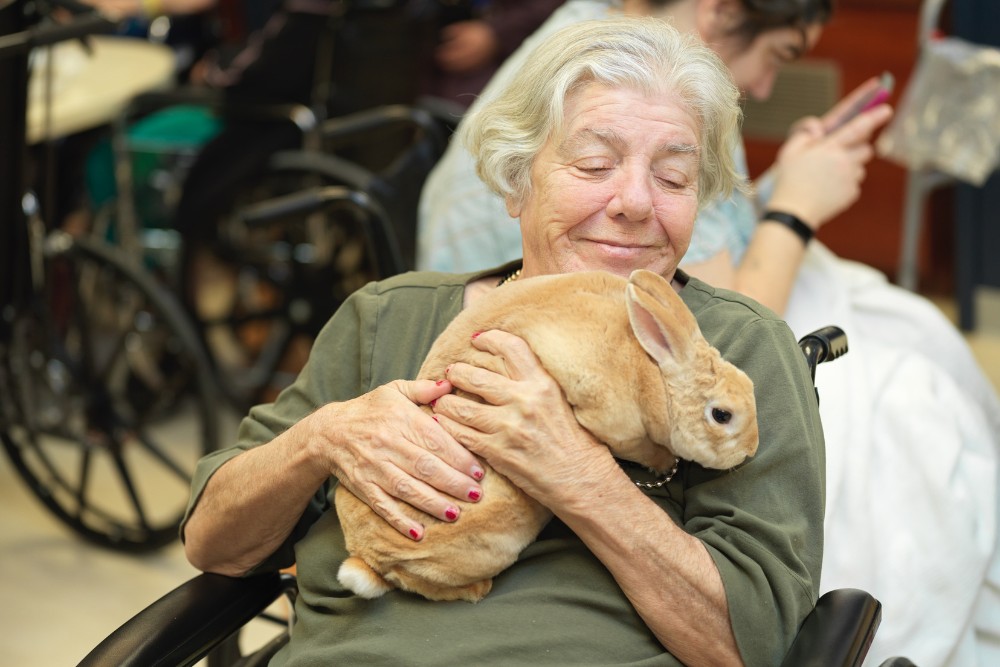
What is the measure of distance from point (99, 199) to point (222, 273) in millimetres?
647

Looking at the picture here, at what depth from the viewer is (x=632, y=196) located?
3.91ft

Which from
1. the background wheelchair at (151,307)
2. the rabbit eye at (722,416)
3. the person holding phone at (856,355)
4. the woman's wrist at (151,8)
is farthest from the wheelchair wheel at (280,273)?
the rabbit eye at (722,416)

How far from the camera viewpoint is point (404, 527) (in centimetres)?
107

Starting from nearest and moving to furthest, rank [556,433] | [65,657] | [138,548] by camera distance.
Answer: [556,433] → [65,657] → [138,548]

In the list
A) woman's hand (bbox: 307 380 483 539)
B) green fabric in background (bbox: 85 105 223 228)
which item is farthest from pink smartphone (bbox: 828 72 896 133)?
green fabric in background (bbox: 85 105 223 228)

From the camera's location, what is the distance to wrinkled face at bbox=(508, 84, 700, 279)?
1.21 meters

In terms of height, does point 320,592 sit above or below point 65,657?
above

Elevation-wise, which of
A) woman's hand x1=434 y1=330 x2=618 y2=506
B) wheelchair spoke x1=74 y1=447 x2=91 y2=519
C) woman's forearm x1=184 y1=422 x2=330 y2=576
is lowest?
wheelchair spoke x1=74 y1=447 x2=91 y2=519

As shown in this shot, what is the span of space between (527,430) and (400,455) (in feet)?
0.44

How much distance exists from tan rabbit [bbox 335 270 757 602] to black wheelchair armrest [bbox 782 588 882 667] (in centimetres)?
19

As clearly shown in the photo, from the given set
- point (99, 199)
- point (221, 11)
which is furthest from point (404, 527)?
point (221, 11)

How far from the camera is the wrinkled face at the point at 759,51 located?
1830 millimetres

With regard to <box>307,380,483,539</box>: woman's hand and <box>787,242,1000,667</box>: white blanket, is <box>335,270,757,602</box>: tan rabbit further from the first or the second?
<box>787,242,1000,667</box>: white blanket

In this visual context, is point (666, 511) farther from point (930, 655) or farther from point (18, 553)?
point (18, 553)
